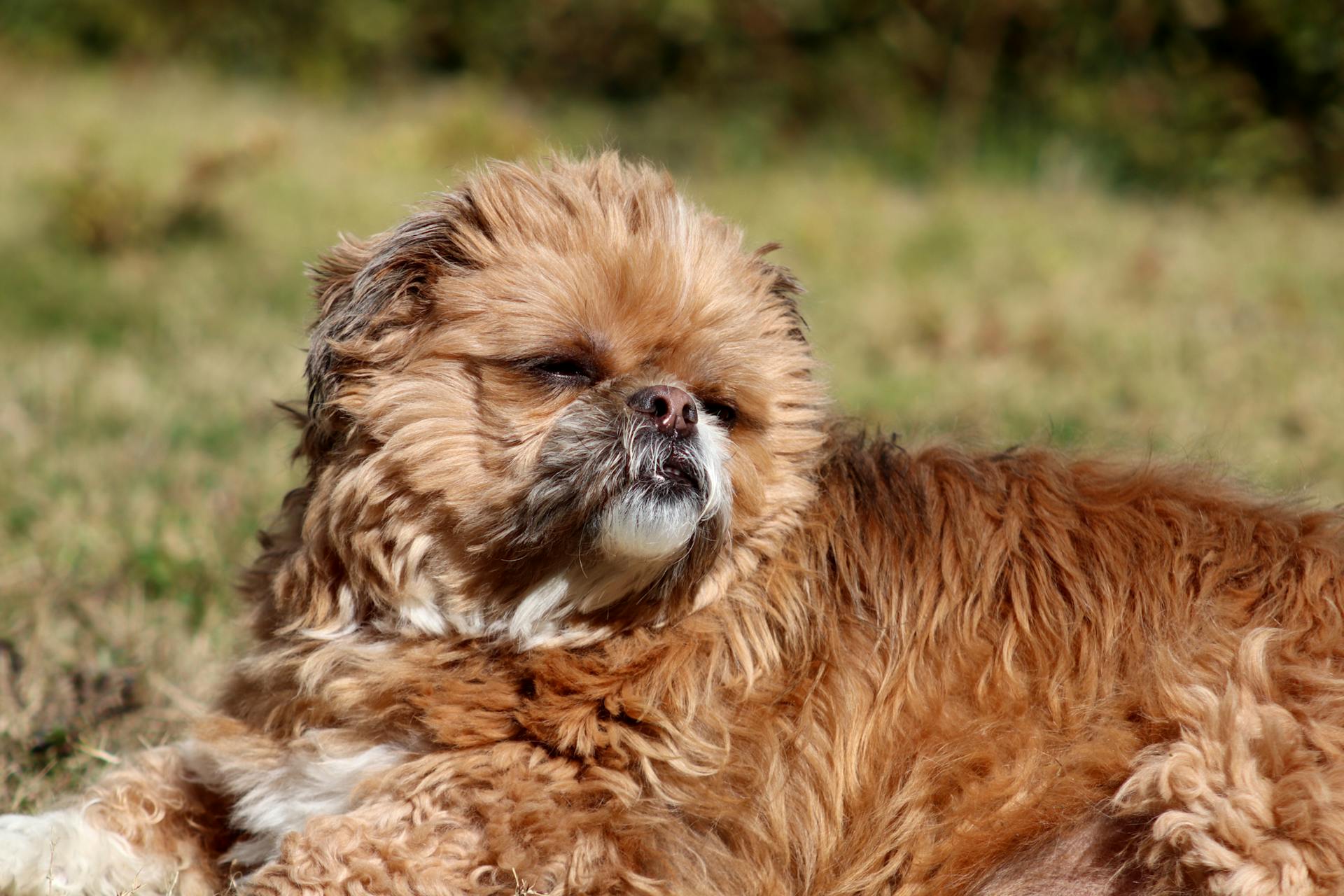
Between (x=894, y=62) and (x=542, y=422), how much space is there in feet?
41.0

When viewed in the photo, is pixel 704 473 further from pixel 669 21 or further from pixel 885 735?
pixel 669 21

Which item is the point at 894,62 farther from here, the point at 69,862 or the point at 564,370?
the point at 69,862

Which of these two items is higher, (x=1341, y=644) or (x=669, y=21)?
(x=669, y=21)

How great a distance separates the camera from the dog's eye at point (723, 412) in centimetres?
295

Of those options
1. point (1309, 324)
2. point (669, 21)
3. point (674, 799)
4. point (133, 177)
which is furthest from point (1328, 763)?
point (669, 21)

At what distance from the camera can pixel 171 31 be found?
55.9 feet

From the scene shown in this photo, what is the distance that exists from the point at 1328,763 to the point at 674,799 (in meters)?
1.22

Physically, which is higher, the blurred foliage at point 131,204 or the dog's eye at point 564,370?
the dog's eye at point 564,370

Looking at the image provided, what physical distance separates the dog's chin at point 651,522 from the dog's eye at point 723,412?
292 mm

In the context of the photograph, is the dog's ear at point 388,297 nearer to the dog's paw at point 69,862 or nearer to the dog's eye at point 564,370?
the dog's eye at point 564,370

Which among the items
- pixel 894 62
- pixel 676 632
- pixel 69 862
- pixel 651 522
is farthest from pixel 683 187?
pixel 894 62

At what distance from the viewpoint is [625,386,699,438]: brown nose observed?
2732mm

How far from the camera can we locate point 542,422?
2814 mm

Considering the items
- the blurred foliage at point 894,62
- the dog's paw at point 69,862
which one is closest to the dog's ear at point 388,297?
the dog's paw at point 69,862
